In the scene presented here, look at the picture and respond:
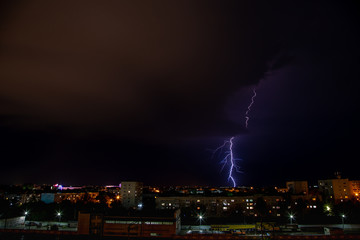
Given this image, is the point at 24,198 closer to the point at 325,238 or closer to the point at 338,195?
the point at 325,238

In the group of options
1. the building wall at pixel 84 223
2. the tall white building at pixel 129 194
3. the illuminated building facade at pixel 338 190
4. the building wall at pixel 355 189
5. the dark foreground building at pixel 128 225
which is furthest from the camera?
the tall white building at pixel 129 194

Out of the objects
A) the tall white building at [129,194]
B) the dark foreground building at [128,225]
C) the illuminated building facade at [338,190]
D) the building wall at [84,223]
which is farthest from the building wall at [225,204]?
the building wall at [84,223]

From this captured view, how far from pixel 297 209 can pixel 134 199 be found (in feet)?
113

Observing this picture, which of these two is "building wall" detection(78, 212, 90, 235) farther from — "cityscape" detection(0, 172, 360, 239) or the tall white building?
the tall white building

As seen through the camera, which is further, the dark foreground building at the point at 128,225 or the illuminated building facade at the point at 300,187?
the illuminated building facade at the point at 300,187

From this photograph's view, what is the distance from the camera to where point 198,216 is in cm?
4081

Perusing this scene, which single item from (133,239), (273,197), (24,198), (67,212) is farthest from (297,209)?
(24,198)

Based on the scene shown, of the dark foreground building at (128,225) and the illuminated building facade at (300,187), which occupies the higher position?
the illuminated building facade at (300,187)

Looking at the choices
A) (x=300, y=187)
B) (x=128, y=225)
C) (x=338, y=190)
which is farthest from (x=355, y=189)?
(x=128, y=225)

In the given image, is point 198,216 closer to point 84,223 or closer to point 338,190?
point 84,223

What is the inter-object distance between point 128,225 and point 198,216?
1857cm

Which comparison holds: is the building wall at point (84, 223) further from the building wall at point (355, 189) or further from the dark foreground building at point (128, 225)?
the building wall at point (355, 189)

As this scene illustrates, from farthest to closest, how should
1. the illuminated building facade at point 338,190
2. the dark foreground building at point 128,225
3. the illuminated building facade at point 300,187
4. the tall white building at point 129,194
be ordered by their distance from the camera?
the illuminated building facade at point 300,187 → the tall white building at point 129,194 → the illuminated building facade at point 338,190 → the dark foreground building at point 128,225

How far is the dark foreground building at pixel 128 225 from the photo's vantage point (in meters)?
25.0
